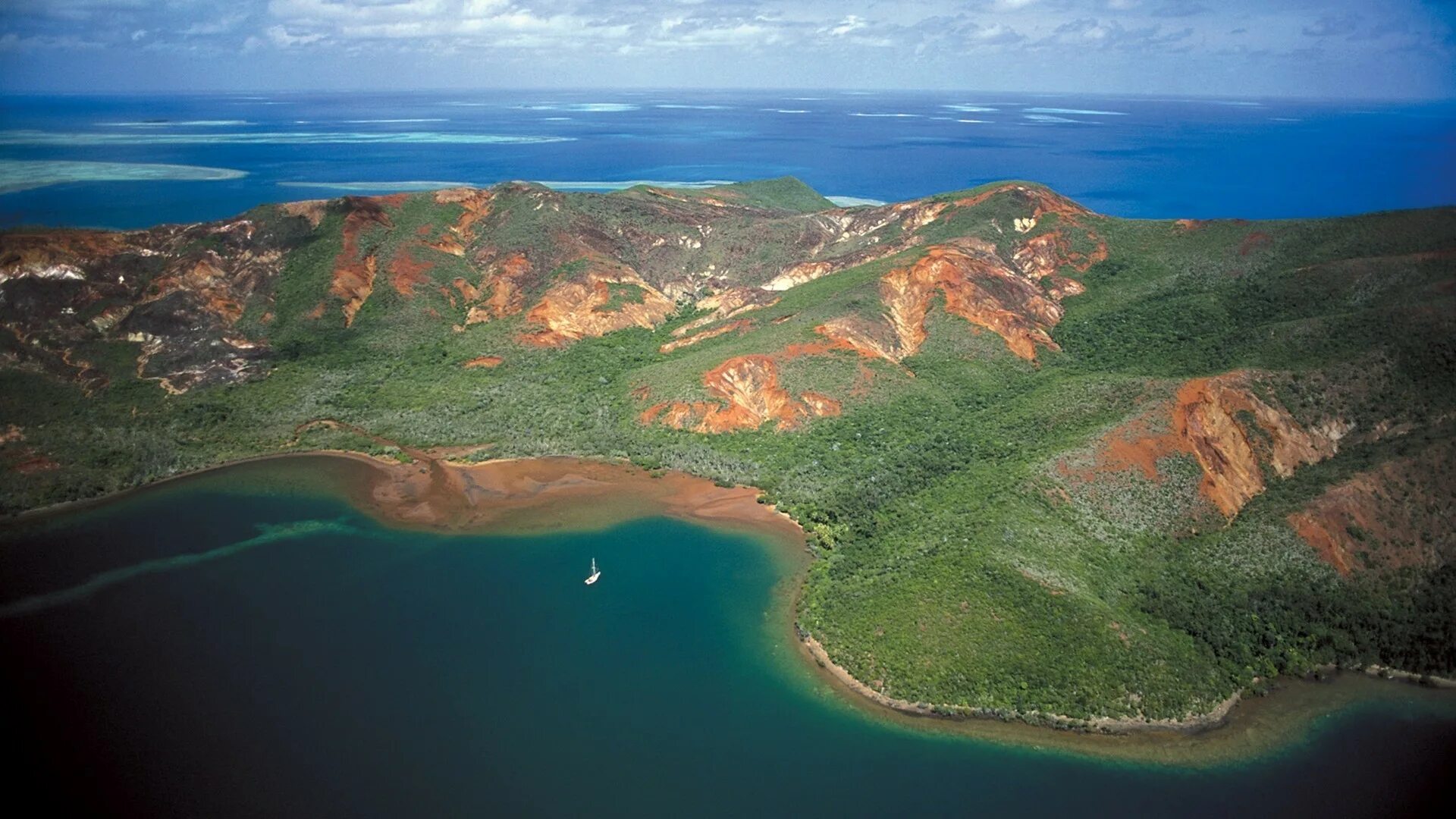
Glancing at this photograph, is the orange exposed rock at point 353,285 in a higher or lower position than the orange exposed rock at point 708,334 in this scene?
higher

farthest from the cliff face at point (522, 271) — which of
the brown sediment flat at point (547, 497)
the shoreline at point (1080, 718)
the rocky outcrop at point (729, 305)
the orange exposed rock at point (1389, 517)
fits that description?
the shoreline at point (1080, 718)

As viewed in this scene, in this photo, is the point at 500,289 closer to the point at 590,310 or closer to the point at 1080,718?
the point at 590,310

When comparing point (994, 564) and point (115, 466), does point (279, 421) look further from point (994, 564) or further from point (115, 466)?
point (994, 564)

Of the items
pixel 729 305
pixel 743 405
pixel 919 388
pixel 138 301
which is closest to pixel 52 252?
pixel 138 301

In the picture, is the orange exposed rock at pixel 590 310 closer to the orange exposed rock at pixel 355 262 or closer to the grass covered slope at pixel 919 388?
the grass covered slope at pixel 919 388

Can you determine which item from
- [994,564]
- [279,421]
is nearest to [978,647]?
[994,564]

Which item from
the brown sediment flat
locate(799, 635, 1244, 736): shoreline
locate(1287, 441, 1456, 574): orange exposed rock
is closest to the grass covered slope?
locate(1287, 441, 1456, 574): orange exposed rock
